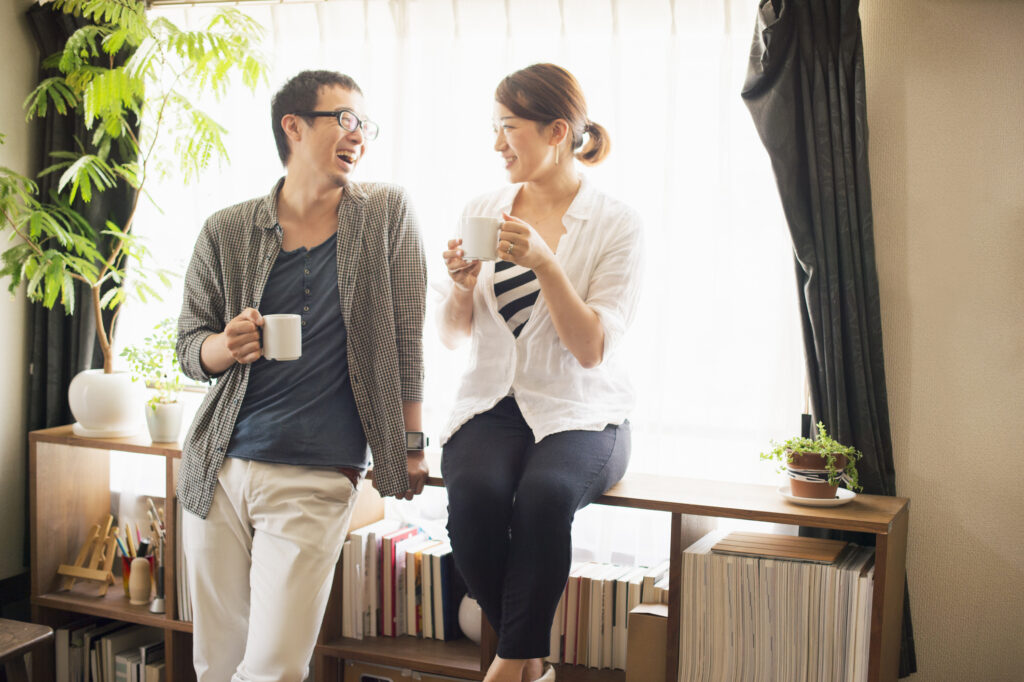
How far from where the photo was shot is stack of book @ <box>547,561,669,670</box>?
209 cm

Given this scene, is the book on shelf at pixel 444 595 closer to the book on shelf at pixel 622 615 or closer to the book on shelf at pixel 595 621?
the book on shelf at pixel 595 621

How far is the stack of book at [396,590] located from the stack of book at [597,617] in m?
0.28

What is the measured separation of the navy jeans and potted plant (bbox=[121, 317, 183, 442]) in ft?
3.16

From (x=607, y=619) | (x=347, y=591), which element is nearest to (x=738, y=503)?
(x=607, y=619)

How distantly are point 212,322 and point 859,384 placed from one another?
1475 mm

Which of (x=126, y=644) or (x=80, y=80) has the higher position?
(x=80, y=80)

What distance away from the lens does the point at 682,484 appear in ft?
6.69

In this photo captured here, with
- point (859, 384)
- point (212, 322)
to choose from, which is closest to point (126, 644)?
point (212, 322)

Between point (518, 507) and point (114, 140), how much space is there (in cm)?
191

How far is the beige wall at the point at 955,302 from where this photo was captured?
2.03 meters

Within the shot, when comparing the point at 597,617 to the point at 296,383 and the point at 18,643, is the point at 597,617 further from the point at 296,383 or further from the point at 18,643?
the point at 18,643

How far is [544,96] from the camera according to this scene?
189cm

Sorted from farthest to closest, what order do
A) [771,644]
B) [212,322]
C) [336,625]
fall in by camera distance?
[336,625]
[212,322]
[771,644]

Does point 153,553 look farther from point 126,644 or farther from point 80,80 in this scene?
point 80,80
